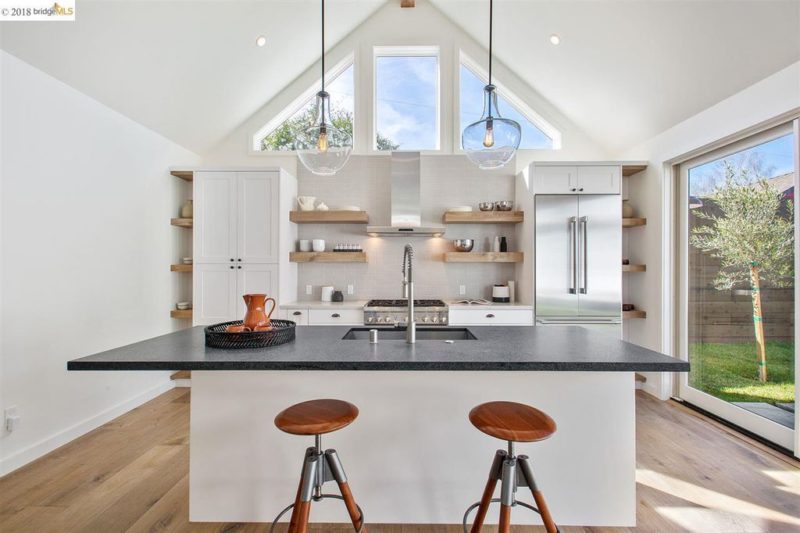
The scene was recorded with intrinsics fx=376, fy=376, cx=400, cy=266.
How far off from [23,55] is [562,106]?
15.3 feet

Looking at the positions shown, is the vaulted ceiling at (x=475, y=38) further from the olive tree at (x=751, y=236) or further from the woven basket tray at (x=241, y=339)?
the woven basket tray at (x=241, y=339)

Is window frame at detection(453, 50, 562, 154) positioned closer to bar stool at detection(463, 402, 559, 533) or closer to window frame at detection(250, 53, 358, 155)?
window frame at detection(250, 53, 358, 155)

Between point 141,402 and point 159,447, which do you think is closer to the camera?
point 159,447

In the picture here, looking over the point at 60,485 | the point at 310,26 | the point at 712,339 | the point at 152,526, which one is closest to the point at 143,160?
the point at 310,26

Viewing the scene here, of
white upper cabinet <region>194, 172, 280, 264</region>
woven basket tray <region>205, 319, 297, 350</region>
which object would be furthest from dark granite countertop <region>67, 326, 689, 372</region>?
white upper cabinet <region>194, 172, 280, 264</region>

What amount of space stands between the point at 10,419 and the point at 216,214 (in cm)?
215

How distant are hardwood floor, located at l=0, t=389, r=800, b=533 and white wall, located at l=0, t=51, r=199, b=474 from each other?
356 millimetres

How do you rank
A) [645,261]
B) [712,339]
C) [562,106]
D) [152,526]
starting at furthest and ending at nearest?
[562,106]
[645,261]
[712,339]
[152,526]

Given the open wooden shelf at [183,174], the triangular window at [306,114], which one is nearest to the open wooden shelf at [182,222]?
the open wooden shelf at [183,174]

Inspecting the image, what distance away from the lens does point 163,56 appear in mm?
3076

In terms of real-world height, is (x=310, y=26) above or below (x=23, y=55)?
above

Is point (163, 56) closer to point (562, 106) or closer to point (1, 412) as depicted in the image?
point (1, 412)

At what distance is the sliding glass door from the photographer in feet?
8.64

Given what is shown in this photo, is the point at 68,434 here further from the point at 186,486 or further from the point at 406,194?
the point at 406,194
